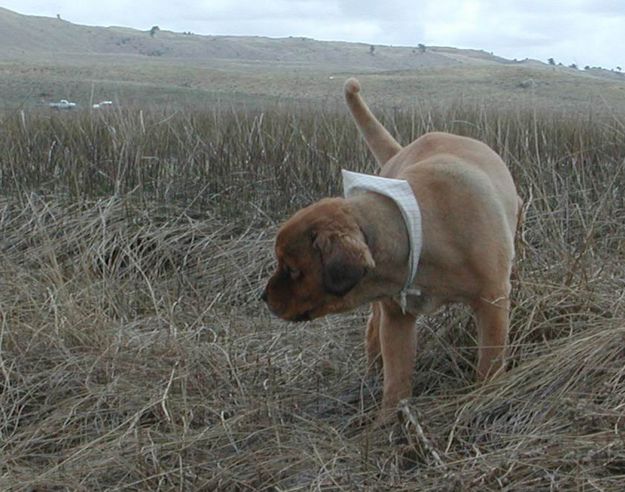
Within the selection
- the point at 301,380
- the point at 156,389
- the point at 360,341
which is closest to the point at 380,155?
the point at 360,341

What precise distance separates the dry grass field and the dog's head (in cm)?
48

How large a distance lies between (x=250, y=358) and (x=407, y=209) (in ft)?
4.71

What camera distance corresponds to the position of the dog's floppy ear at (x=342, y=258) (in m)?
3.57

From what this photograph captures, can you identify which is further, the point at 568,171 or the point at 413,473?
the point at 568,171

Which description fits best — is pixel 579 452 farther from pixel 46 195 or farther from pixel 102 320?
pixel 46 195

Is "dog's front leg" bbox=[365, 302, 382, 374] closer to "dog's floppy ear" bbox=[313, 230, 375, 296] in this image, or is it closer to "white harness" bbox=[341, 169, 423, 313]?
"white harness" bbox=[341, 169, 423, 313]

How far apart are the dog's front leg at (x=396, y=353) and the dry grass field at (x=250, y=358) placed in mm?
117

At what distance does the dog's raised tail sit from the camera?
5.21 m

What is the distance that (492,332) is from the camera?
4109mm

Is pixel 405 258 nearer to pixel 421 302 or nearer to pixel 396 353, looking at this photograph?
pixel 421 302

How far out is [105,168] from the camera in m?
8.29

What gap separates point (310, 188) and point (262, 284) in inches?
66.1

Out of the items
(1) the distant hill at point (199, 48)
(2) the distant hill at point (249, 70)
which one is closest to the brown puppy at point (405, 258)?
(2) the distant hill at point (249, 70)

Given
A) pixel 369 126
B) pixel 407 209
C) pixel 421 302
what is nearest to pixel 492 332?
pixel 421 302
